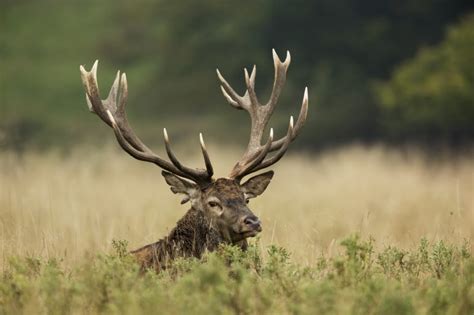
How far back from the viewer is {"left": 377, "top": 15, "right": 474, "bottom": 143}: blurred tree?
21891mm

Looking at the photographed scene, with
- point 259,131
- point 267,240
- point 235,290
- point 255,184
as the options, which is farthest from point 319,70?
point 235,290

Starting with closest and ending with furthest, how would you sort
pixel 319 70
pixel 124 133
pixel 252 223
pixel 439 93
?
pixel 252 223
pixel 124 133
pixel 439 93
pixel 319 70

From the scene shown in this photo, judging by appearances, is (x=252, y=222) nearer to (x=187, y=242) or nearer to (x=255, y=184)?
(x=187, y=242)

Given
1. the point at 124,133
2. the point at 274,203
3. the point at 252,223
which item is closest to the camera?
the point at 252,223

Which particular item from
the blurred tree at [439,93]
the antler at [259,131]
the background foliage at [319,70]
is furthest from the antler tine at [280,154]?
the blurred tree at [439,93]

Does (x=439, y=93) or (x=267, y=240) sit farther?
(x=439, y=93)

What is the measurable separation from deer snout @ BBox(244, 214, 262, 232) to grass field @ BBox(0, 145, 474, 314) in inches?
5.3

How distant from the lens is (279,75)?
23.7 ft

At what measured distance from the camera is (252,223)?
20.1ft

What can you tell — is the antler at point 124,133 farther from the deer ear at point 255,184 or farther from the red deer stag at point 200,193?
the deer ear at point 255,184

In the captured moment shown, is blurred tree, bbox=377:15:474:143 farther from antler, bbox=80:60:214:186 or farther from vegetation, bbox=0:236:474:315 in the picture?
vegetation, bbox=0:236:474:315

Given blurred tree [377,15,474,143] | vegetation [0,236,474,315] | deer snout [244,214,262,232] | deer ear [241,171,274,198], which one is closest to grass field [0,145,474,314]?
vegetation [0,236,474,315]

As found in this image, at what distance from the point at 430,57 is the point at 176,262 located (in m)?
18.2

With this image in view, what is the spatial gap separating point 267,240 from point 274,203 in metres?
3.61
